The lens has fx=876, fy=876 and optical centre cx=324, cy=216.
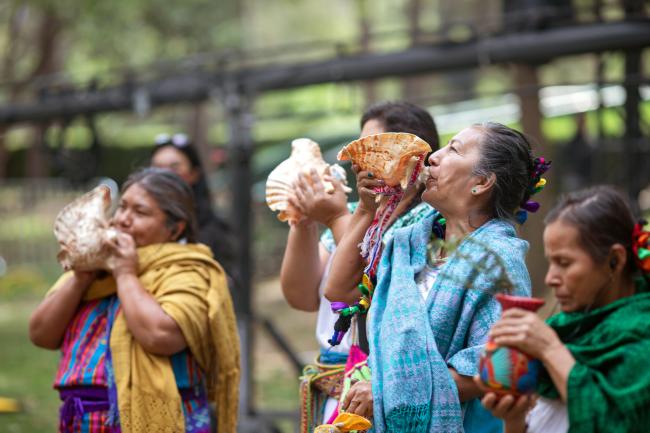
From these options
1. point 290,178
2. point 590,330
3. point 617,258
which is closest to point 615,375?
point 590,330

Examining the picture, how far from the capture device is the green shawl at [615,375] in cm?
182

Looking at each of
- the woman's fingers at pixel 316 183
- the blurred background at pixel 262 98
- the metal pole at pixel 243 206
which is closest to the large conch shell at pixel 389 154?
the woman's fingers at pixel 316 183

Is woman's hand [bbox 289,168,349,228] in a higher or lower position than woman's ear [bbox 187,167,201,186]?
lower

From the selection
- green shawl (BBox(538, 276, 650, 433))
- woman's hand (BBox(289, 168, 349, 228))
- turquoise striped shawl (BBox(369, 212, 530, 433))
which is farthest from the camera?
woman's hand (BBox(289, 168, 349, 228))

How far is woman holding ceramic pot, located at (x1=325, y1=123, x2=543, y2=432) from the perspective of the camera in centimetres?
215

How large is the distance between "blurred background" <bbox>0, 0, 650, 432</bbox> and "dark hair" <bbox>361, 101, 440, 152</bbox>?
715 mm

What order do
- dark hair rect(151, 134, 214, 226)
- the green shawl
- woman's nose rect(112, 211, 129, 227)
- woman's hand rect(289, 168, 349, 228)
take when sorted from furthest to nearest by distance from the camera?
dark hair rect(151, 134, 214, 226) → woman's nose rect(112, 211, 129, 227) → woman's hand rect(289, 168, 349, 228) → the green shawl

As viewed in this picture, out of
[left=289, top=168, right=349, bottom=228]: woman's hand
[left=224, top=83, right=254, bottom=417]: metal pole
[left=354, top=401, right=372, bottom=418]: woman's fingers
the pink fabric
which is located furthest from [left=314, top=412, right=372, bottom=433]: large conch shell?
[left=224, top=83, right=254, bottom=417]: metal pole

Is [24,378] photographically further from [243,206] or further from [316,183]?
[316,183]

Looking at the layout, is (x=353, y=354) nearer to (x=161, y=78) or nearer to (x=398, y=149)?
(x=398, y=149)

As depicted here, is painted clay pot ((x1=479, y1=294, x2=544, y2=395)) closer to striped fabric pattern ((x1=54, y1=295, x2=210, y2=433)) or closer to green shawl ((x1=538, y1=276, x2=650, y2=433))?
green shawl ((x1=538, y1=276, x2=650, y2=433))

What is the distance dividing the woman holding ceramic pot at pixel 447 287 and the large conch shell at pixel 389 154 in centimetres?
4

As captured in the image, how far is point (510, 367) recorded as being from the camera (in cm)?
184

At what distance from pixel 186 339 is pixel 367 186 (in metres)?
0.95
